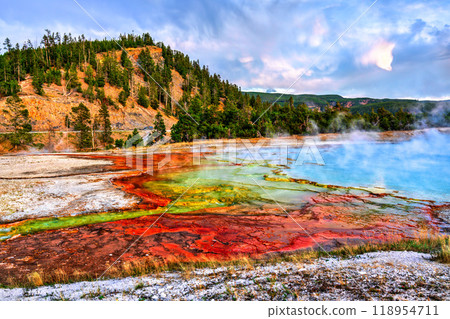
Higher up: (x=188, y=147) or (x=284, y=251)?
(x=188, y=147)

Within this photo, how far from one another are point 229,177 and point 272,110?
147 ft

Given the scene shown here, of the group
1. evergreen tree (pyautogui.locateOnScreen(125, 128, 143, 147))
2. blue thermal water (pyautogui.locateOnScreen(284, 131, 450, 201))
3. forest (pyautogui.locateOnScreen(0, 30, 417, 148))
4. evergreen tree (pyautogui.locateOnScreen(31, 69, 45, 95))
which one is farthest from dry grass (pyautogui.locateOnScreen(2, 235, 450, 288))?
evergreen tree (pyautogui.locateOnScreen(31, 69, 45, 95))

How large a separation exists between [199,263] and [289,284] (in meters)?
2.54

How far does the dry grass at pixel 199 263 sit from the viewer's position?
5410 millimetres

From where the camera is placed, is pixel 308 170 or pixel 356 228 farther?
pixel 308 170

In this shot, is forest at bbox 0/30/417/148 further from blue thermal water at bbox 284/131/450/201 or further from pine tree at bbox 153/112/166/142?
blue thermal water at bbox 284/131/450/201

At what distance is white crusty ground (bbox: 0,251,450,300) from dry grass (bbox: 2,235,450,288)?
28 cm

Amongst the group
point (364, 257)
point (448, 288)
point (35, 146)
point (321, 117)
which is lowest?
point (364, 257)

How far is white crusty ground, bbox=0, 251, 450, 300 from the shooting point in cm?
396

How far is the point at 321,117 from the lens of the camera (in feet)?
190

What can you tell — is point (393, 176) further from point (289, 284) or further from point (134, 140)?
point (134, 140)

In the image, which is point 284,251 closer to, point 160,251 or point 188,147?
point 160,251
